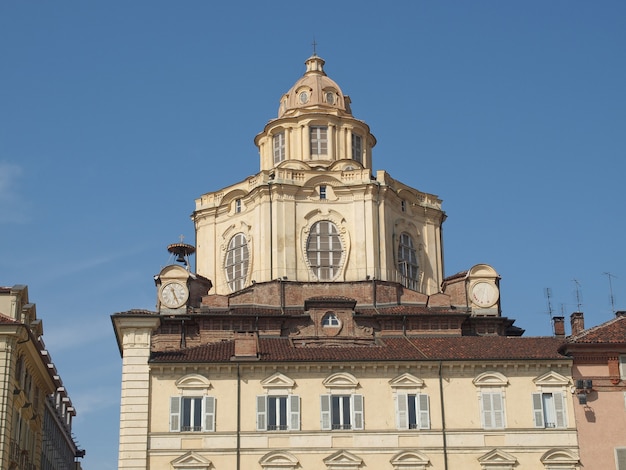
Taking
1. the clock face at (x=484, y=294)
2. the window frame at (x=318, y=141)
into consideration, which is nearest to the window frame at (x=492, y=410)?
the clock face at (x=484, y=294)

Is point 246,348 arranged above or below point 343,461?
above

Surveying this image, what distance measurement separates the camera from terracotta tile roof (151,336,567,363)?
56156 mm

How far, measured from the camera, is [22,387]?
186 feet

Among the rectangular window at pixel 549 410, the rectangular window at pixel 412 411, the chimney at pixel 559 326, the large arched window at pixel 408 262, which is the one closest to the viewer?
the rectangular window at pixel 412 411

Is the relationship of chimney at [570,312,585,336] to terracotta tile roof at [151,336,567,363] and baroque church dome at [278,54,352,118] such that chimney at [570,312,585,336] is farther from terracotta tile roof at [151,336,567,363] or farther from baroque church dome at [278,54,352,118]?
baroque church dome at [278,54,352,118]

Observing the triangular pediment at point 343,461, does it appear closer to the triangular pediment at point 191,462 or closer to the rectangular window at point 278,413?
the rectangular window at point 278,413

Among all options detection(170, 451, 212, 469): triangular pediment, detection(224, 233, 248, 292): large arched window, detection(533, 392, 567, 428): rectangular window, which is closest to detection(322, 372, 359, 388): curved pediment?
detection(170, 451, 212, 469): triangular pediment

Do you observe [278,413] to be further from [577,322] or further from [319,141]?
[319,141]

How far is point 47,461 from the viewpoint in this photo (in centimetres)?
7281

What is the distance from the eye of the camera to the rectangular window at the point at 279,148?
280 ft

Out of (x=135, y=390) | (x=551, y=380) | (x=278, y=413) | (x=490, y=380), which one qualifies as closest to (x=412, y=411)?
(x=490, y=380)

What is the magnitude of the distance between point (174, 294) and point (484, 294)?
1996 cm

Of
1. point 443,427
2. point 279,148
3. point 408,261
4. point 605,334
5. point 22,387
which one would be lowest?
point 443,427

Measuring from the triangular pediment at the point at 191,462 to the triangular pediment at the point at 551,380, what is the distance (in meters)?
16.9
